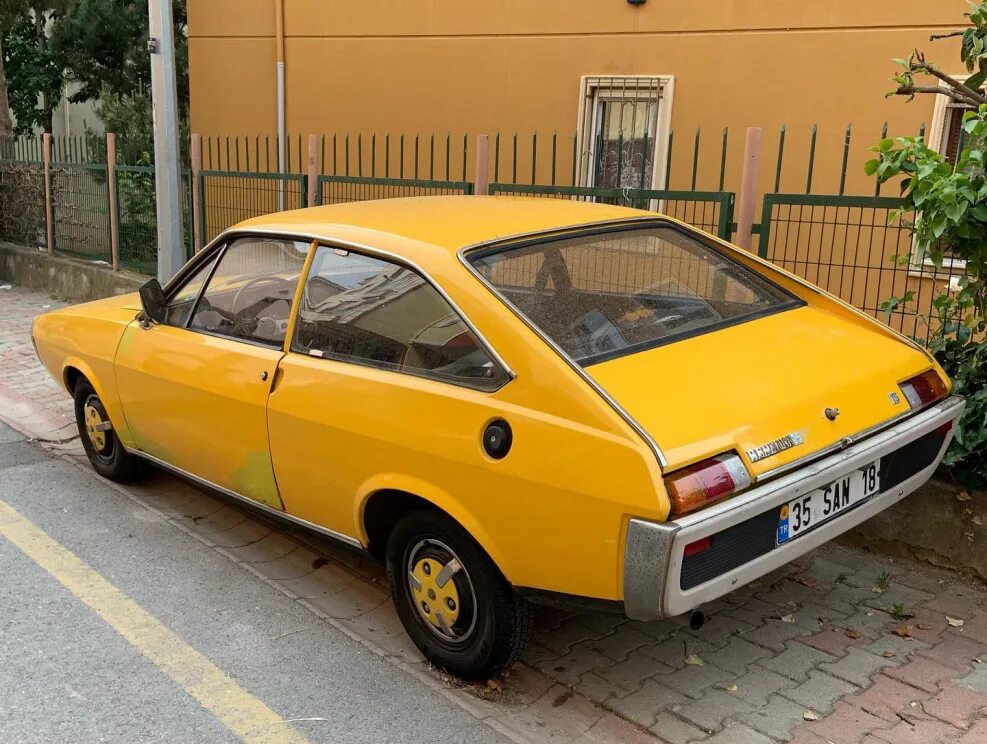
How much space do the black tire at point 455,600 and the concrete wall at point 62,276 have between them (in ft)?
24.1

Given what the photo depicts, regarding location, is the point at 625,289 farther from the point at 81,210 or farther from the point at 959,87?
the point at 81,210

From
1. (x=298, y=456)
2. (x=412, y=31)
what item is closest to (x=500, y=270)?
(x=298, y=456)

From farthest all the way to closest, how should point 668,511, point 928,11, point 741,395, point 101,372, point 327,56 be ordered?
point 327,56 → point 928,11 → point 101,372 → point 741,395 → point 668,511

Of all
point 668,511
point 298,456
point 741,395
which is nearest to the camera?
point 668,511

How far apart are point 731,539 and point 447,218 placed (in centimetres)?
172

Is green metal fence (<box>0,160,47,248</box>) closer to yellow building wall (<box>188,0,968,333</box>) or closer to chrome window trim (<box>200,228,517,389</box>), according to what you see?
yellow building wall (<box>188,0,968,333</box>)

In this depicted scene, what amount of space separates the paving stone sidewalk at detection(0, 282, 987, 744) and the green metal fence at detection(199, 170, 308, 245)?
15.4 feet

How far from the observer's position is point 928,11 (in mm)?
7922

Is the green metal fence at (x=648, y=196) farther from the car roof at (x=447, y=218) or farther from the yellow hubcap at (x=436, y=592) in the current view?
the yellow hubcap at (x=436, y=592)

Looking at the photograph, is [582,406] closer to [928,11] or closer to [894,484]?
[894,484]

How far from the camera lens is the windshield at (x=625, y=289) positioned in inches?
129

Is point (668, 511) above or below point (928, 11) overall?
below

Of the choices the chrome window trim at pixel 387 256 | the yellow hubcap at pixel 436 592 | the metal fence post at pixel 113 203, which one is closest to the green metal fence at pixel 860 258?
the chrome window trim at pixel 387 256

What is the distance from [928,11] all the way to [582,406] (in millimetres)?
6815
